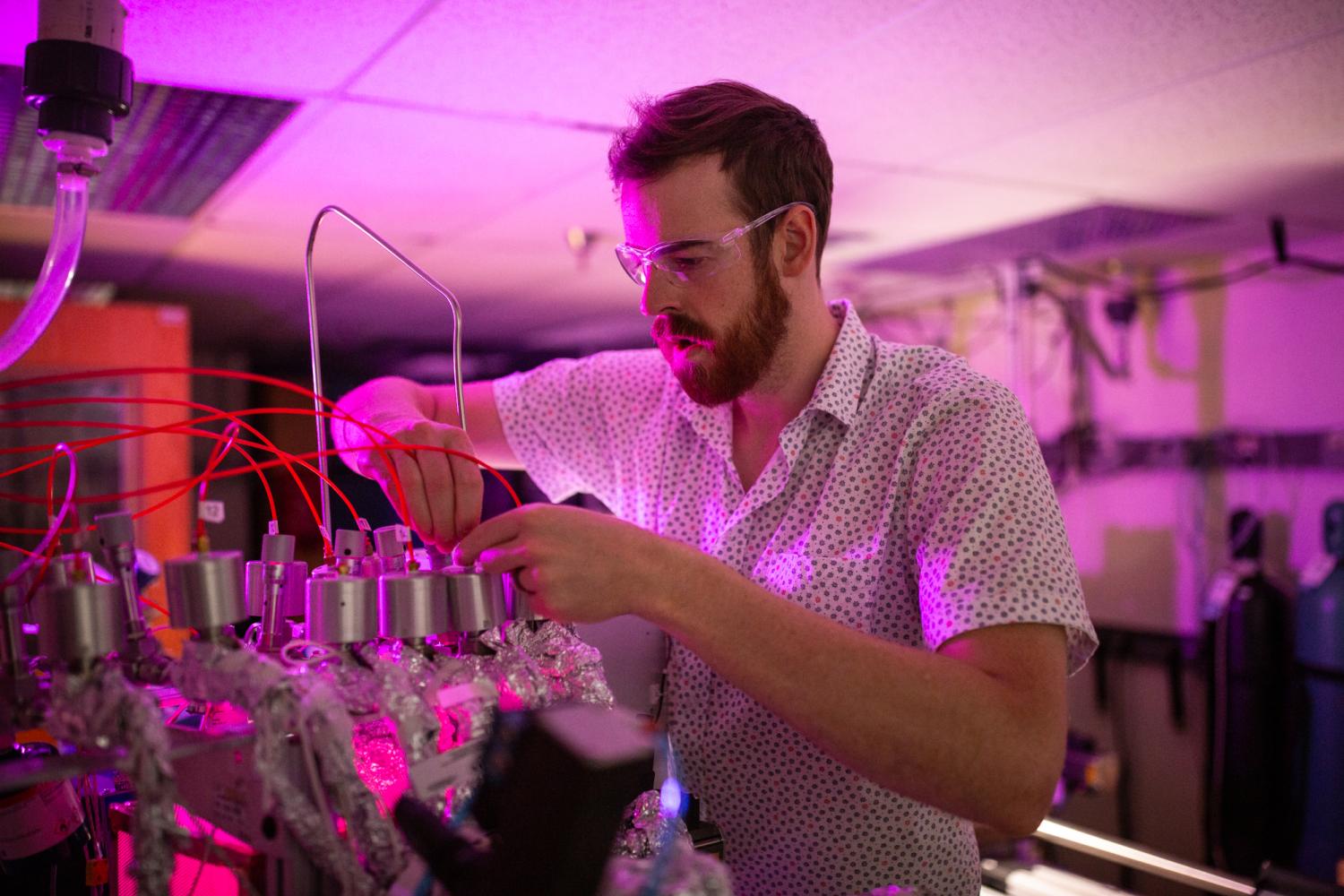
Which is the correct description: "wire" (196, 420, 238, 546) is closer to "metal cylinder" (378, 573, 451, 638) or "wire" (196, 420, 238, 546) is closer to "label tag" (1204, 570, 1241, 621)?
"metal cylinder" (378, 573, 451, 638)

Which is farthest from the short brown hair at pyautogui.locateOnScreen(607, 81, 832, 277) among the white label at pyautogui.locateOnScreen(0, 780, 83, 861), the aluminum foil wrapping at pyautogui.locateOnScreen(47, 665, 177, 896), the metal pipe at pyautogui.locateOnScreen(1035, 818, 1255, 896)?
the metal pipe at pyautogui.locateOnScreen(1035, 818, 1255, 896)

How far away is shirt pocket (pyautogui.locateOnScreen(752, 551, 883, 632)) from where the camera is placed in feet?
4.15

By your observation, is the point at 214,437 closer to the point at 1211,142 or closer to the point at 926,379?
the point at 926,379

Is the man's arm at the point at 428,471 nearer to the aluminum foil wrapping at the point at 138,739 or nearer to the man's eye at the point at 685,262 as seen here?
the aluminum foil wrapping at the point at 138,739

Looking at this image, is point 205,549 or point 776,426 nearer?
point 205,549

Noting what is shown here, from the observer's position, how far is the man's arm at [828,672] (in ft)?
3.10

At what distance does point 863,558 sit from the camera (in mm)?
1267

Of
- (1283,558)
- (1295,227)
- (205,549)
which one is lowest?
(1283,558)

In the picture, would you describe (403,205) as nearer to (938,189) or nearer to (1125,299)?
(938,189)

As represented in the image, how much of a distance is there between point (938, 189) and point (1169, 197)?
0.69 m

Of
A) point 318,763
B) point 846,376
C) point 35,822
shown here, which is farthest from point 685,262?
point 35,822

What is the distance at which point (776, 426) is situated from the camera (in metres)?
1.52

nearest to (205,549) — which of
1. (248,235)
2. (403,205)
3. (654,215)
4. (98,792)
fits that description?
(98,792)

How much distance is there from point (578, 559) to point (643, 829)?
32 centimetres
